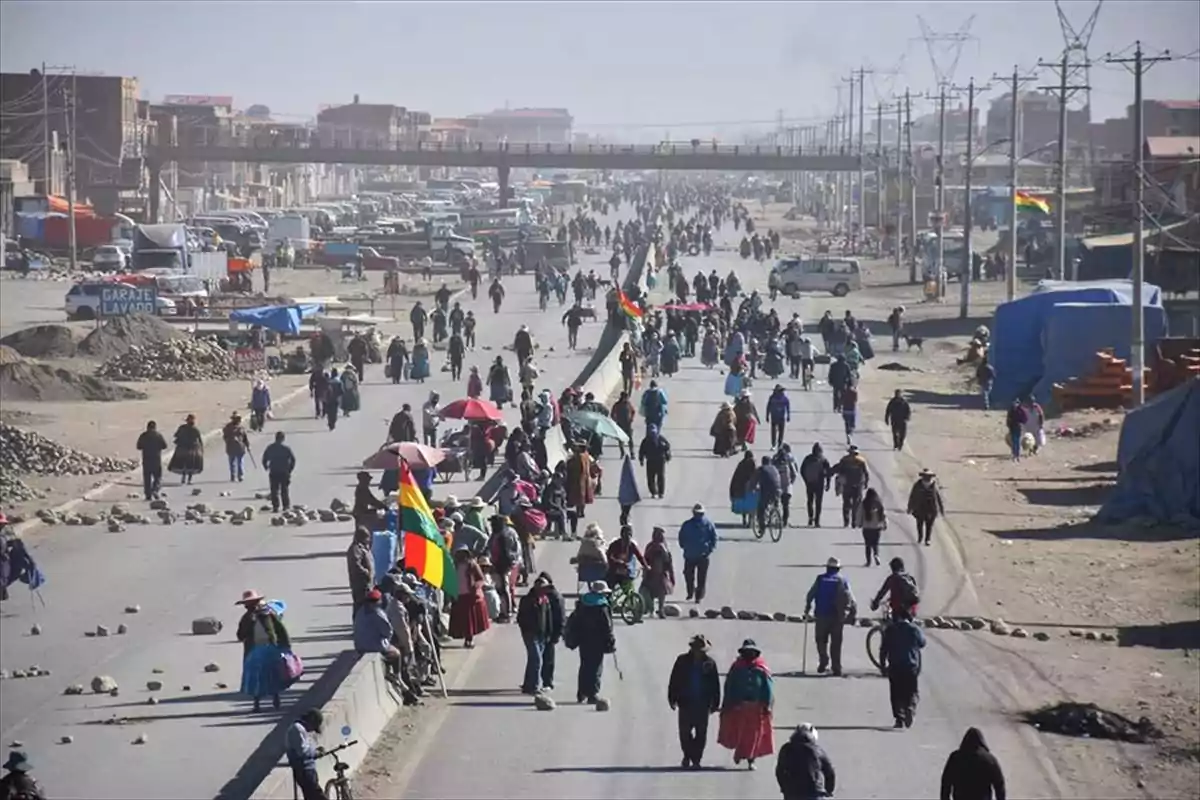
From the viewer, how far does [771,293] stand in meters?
77.4

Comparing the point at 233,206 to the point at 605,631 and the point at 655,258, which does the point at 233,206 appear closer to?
the point at 655,258

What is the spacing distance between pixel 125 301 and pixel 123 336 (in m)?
5.18

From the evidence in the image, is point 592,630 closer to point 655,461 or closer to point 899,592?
point 899,592

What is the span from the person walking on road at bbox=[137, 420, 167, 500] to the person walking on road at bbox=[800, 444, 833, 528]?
924 cm

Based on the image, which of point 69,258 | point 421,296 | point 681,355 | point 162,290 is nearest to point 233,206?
point 69,258

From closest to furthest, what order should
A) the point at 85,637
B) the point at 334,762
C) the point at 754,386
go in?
the point at 334,762
the point at 85,637
the point at 754,386

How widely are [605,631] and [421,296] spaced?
62256mm

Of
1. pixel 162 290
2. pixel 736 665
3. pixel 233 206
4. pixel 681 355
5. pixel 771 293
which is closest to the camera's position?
pixel 736 665

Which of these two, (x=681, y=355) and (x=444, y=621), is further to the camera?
(x=681, y=355)

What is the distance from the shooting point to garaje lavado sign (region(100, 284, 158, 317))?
6009 cm

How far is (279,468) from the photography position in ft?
102

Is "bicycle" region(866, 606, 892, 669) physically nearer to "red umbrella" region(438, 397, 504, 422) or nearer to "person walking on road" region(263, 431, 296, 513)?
"person walking on road" region(263, 431, 296, 513)

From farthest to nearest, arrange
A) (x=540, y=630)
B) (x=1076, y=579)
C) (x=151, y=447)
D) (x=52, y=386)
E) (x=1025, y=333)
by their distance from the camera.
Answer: (x=1025, y=333) → (x=52, y=386) → (x=151, y=447) → (x=1076, y=579) → (x=540, y=630)

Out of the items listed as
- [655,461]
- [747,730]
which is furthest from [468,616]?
[655,461]
